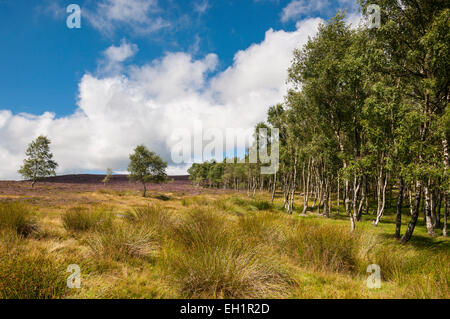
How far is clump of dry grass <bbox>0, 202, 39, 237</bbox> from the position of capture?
703cm

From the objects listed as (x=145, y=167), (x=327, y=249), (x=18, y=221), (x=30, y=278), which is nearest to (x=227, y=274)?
(x=327, y=249)

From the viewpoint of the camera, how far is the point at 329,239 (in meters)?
5.93

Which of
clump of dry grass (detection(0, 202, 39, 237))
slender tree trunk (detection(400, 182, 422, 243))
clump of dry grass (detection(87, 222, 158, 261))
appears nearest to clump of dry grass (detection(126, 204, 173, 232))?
clump of dry grass (detection(87, 222, 158, 261))

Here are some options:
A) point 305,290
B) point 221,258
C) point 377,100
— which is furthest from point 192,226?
point 377,100

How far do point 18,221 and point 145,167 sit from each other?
37.0m

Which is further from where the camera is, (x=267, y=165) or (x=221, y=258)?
(x=267, y=165)

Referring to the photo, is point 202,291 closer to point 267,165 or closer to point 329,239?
point 329,239

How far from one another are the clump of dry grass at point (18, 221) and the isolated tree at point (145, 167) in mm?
35764

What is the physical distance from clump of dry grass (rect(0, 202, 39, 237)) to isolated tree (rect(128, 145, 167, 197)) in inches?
1408

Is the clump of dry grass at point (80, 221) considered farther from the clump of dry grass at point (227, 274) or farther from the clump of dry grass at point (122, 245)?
the clump of dry grass at point (227, 274)
